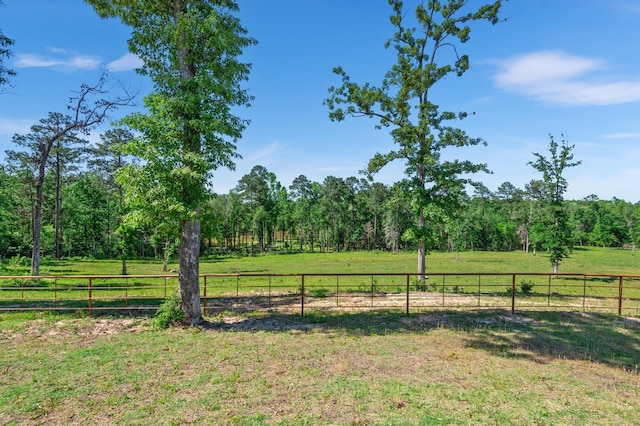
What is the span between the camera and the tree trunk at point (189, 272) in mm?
10914

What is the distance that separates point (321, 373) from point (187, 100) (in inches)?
329

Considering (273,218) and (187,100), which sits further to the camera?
(273,218)

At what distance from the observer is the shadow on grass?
27.6 feet

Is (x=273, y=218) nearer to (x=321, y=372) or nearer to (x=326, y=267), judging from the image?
(x=326, y=267)

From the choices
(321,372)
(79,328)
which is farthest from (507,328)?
(79,328)

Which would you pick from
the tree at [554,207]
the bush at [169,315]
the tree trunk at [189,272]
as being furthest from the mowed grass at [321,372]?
the tree at [554,207]

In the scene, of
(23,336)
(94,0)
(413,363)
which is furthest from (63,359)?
(94,0)

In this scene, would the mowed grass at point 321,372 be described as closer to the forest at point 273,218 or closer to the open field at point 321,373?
the open field at point 321,373

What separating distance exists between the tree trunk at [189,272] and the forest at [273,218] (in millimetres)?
11318

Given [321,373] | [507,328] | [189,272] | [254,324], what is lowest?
[254,324]

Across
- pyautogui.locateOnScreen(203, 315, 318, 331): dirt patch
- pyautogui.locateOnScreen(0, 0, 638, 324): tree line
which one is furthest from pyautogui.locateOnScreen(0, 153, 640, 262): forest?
pyautogui.locateOnScreen(203, 315, 318, 331): dirt patch

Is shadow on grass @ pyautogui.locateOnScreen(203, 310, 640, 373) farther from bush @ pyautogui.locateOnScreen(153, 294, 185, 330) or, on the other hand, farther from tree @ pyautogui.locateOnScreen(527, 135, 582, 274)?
tree @ pyautogui.locateOnScreen(527, 135, 582, 274)

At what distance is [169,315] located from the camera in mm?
10664

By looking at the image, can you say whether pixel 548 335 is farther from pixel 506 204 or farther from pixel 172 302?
pixel 506 204
